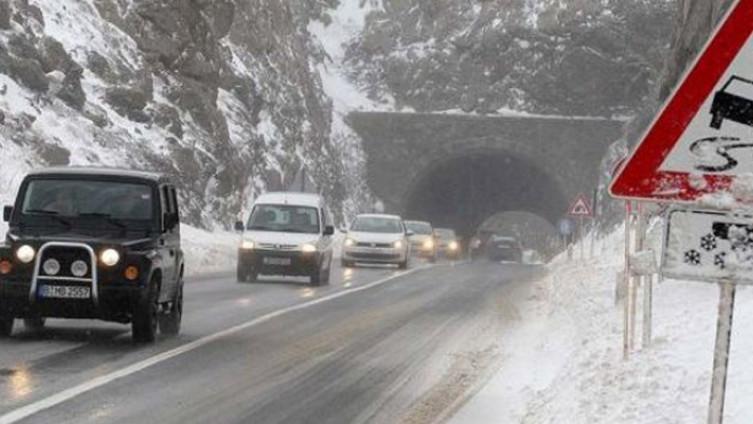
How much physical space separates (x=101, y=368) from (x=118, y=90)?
29210mm

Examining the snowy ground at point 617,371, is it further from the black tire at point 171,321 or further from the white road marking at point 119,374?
the black tire at point 171,321

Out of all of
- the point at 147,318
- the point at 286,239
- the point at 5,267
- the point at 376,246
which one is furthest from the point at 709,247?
the point at 376,246

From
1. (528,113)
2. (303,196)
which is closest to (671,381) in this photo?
(303,196)

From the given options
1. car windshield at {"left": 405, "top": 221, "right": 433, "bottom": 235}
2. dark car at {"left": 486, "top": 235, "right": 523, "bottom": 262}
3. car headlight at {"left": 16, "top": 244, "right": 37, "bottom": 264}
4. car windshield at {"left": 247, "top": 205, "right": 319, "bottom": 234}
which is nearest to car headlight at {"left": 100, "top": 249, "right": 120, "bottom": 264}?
car headlight at {"left": 16, "top": 244, "right": 37, "bottom": 264}

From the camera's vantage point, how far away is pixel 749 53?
4.68 metres

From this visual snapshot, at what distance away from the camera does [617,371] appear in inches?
359

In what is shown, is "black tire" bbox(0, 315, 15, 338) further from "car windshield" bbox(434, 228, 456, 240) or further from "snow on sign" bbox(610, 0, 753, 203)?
"car windshield" bbox(434, 228, 456, 240)

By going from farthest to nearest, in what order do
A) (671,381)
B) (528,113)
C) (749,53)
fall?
(528,113), (671,381), (749,53)

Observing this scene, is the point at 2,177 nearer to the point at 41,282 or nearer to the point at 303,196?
the point at 303,196

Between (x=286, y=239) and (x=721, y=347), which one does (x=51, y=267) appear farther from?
(x=286, y=239)

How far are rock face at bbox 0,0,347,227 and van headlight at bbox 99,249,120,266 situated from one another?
18.4m

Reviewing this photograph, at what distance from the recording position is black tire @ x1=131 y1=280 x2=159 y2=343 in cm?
1232

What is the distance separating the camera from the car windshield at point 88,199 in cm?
1294

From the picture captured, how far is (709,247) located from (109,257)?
833 centimetres
